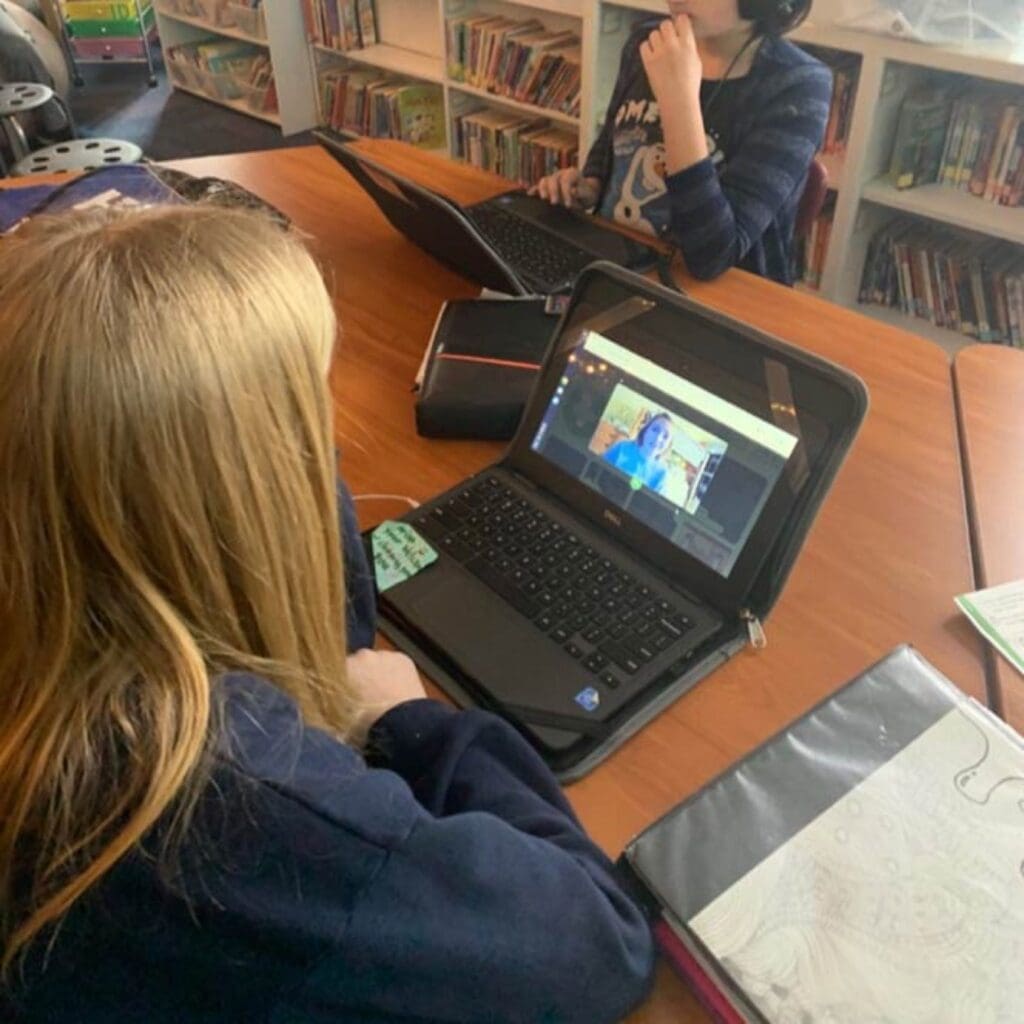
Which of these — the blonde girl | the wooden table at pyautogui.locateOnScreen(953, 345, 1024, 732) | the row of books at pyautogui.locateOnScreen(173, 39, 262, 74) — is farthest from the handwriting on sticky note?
the row of books at pyautogui.locateOnScreen(173, 39, 262, 74)

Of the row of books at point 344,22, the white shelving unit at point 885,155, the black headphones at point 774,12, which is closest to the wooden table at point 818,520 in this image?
the black headphones at point 774,12

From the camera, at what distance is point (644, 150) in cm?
165

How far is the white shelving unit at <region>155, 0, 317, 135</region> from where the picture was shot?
3.64m

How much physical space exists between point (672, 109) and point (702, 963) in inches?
45.9

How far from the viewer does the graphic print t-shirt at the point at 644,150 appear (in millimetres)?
1560

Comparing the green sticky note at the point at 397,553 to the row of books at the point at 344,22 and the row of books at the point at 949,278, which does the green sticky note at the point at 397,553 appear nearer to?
the row of books at the point at 949,278

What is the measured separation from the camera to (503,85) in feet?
9.86

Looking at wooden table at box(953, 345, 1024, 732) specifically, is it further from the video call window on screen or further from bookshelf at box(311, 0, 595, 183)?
bookshelf at box(311, 0, 595, 183)

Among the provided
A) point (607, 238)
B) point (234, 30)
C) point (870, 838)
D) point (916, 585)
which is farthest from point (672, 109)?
point (234, 30)

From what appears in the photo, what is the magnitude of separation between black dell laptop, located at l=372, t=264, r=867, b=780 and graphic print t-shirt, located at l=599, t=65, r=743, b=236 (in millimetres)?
724

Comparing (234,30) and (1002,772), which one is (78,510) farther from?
(234,30)

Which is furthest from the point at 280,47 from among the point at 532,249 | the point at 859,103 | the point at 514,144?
the point at 532,249

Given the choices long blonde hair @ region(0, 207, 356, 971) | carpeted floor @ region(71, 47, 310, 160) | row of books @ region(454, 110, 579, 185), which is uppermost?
long blonde hair @ region(0, 207, 356, 971)

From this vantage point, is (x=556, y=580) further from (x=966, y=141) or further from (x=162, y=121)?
(x=162, y=121)
